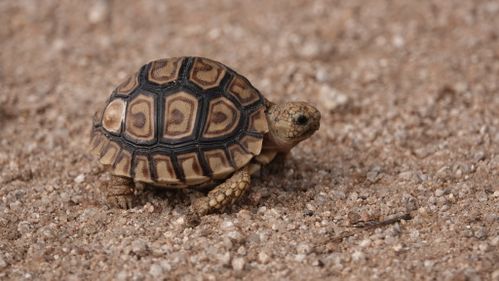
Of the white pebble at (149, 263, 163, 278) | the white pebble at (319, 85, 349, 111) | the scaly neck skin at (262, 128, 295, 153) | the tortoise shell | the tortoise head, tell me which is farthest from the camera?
the white pebble at (319, 85, 349, 111)

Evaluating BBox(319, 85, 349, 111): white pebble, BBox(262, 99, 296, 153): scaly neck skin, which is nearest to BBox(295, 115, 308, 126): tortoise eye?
BBox(262, 99, 296, 153): scaly neck skin

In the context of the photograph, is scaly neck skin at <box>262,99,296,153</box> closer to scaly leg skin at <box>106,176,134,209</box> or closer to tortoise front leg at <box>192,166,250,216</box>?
tortoise front leg at <box>192,166,250,216</box>

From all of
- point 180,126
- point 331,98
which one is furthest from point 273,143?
point 331,98

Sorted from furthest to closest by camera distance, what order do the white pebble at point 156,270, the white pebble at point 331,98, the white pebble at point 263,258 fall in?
the white pebble at point 331,98, the white pebble at point 263,258, the white pebble at point 156,270

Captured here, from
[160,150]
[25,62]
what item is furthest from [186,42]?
[160,150]

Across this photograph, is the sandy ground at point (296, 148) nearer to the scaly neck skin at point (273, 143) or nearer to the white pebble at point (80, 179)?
the white pebble at point (80, 179)

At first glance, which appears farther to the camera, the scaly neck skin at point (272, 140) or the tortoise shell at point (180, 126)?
the scaly neck skin at point (272, 140)

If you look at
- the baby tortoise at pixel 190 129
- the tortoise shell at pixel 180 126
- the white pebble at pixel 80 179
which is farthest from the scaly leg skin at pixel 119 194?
the white pebble at pixel 80 179
